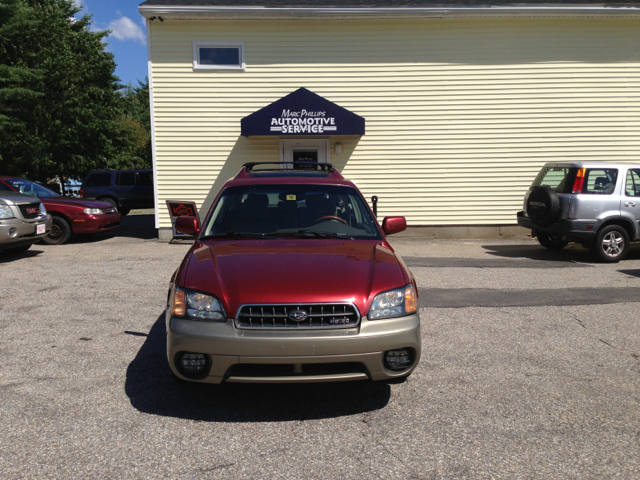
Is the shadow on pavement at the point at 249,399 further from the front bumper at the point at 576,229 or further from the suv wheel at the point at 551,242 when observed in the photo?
the suv wheel at the point at 551,242

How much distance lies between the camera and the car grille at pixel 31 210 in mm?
10055

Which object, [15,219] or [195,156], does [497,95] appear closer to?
[195,156]

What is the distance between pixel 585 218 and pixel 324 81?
6978 mm

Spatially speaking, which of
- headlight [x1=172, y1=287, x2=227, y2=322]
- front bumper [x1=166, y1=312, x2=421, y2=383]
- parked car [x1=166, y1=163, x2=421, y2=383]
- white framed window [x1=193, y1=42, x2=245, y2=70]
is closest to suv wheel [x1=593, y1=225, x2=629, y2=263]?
parked car [x1=166, y1=163, x2=421, y2=383]

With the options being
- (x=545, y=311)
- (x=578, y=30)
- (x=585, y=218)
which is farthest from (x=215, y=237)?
(x=578, y=30)

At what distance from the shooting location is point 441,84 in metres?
13.3

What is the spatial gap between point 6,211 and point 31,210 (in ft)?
2.21

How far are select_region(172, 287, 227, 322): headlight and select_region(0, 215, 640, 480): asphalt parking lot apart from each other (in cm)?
70

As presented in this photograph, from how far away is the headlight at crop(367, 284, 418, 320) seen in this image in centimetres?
343

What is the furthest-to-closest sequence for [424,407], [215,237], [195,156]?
[195,156] < [215,237] < [424,407]

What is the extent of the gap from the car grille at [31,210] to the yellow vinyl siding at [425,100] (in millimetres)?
3115

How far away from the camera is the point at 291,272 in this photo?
3.55 metres

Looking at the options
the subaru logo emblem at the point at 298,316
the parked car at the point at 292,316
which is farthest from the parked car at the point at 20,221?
the subaru logo emblem at the point at 298,316

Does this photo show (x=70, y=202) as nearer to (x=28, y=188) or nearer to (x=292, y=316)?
(x=28, y=188)
